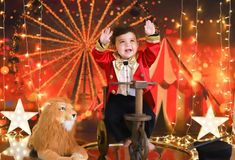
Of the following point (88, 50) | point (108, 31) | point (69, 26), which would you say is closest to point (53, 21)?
point (69, 26)

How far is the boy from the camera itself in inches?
68.4

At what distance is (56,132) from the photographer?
5.67ft

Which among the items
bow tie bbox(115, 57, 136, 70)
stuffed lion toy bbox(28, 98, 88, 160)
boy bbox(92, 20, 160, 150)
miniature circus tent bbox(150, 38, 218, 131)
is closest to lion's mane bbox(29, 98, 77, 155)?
stuffed lion toy bbox(28, 98, 88, 160)

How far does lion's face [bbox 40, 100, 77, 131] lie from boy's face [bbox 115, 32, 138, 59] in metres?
0.37

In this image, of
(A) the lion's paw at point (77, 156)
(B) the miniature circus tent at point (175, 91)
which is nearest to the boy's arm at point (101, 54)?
(A) the lion's paw at point (77, 156)

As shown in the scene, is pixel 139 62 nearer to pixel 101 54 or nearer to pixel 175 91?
pixel 101 54

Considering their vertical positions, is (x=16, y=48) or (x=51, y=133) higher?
(x=16, y=48)

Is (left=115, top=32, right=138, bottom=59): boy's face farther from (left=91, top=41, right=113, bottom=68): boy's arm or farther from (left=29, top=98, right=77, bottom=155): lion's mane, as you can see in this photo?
(left=29, top=98, right=77, bottom=155): lion's mane

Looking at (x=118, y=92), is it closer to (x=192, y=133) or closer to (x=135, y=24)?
(x=135, y=24)

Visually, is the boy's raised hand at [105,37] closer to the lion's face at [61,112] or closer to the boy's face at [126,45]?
the boy's face at [126,45]

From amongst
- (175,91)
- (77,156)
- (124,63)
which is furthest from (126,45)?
(175,91)

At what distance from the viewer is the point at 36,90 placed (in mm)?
2439

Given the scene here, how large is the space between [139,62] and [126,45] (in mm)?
117

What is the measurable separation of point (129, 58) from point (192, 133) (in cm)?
96
